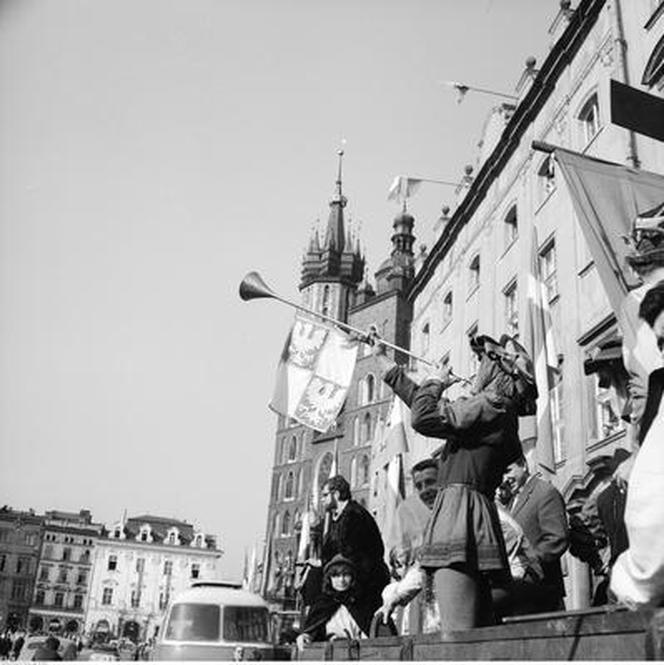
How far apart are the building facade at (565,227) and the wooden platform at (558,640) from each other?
231 inches

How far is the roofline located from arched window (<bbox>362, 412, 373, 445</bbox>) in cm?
3393

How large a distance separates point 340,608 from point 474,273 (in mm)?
19202

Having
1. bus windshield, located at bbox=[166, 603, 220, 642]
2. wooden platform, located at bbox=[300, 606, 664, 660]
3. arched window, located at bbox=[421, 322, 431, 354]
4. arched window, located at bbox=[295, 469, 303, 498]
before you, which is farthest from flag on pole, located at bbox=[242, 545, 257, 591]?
wooden platform, located at bbox=[300, 606, 664, 660]

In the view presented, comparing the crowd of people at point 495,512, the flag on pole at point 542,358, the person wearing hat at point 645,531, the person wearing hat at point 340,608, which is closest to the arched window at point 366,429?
the flag on pole at point 542,358

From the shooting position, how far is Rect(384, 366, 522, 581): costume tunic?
10.6 feet

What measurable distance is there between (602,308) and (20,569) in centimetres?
9014

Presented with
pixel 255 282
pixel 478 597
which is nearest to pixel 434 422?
pixel 478 597

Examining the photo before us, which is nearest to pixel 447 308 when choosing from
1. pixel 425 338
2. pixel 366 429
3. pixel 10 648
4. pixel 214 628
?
pixel 425 338

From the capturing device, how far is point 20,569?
286ft

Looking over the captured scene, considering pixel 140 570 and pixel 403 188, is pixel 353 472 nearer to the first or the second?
pixel 403 188

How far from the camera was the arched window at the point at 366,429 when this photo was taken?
6031 cm

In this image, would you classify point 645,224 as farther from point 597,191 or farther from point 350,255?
point 350,255

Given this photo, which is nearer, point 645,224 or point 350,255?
point 645,224

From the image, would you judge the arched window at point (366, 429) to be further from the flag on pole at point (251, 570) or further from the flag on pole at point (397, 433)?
the flag on pole at point (397, 433)
